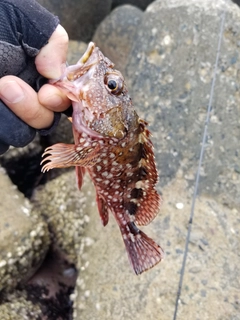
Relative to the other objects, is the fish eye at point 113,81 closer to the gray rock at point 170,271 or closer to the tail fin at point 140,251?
the tail fin at point 140,251

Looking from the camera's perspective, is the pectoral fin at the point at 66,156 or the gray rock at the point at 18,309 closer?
the pectoral fin at the point at 66,156

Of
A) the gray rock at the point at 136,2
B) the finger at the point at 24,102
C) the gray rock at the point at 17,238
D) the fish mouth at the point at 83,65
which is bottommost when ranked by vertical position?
the gray rock at the point at 17,238

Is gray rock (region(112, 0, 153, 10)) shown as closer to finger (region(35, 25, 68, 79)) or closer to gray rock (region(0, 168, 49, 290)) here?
gray rock (region(0, 168, 49, 290))

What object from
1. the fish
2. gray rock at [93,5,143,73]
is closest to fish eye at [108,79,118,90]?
the fish

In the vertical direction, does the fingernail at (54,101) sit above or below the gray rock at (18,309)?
above

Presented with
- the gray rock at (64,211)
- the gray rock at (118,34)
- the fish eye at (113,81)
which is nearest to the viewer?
the fish eye at (113,81)

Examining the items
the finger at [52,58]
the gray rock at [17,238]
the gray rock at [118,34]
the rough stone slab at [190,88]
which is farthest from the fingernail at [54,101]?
the gray rock at [118,34]

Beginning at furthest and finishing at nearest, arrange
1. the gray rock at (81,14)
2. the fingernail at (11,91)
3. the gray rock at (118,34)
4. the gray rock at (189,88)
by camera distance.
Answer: the gray rock at (81,14)
the gray rock at (118,34)
the gray rock at (189,88)
the fingernail at (11,91)
